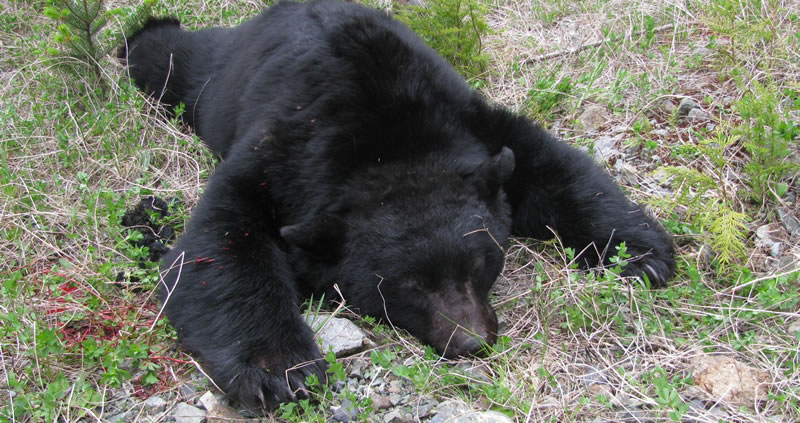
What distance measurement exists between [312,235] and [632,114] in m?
3.00

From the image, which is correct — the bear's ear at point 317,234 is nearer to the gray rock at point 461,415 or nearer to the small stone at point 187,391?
the small stone at point 187,391

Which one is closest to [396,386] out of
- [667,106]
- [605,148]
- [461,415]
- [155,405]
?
[461,415]

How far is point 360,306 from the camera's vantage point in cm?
359

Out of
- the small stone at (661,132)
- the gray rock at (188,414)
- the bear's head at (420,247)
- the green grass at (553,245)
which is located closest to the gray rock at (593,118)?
the green grass at (553,245)

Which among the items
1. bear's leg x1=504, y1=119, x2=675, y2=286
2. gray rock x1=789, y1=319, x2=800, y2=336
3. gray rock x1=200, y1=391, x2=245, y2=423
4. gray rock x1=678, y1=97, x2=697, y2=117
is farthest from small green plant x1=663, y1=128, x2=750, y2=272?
gray rock x1=200, y1=391, x2=245, y2=423

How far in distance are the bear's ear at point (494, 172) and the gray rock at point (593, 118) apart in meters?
1.79

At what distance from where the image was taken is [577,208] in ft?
13.4

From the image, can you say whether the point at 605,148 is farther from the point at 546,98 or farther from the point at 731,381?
the point at 731,381

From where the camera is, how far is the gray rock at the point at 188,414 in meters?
2.92

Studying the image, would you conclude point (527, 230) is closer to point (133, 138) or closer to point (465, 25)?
point (465, 25)

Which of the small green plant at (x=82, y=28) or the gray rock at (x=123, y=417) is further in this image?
the small green plant at (x=82, y=28)

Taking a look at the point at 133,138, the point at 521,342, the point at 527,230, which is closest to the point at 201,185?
the point at 133,138

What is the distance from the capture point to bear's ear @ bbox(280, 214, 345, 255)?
136 inches

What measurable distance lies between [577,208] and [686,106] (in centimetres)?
167
